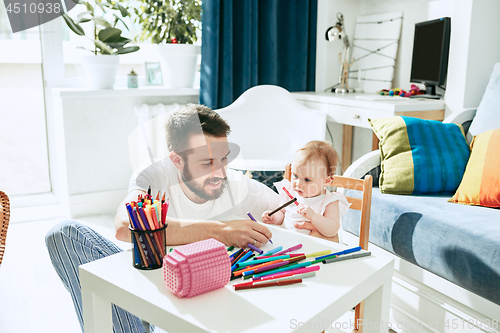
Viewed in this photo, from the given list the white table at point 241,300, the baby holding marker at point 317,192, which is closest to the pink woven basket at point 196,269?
the white table at point 241,300

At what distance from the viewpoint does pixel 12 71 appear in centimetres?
273

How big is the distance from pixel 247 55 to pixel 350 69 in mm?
807

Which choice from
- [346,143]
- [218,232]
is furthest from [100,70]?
[218,232]

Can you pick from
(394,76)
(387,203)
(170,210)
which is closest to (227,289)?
(170,210)

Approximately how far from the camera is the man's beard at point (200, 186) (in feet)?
3.77

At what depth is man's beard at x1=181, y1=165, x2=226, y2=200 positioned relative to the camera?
1.15 meters

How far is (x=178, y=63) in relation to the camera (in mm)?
2895

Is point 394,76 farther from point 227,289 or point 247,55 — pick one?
point 227,289

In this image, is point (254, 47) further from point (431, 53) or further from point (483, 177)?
point (483, 177)

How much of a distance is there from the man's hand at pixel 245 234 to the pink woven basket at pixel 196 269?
7.3 inches

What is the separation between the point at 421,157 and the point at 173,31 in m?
1.76

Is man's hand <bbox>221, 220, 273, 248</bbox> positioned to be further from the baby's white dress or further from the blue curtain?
the blue curtain

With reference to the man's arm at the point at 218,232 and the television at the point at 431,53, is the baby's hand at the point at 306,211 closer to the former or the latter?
the man's arm at the point at 218,232

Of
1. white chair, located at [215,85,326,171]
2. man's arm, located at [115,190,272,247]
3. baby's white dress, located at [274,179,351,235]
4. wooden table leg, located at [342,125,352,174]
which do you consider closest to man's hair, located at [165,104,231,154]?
man's arm, located at [115,190,272,247]
